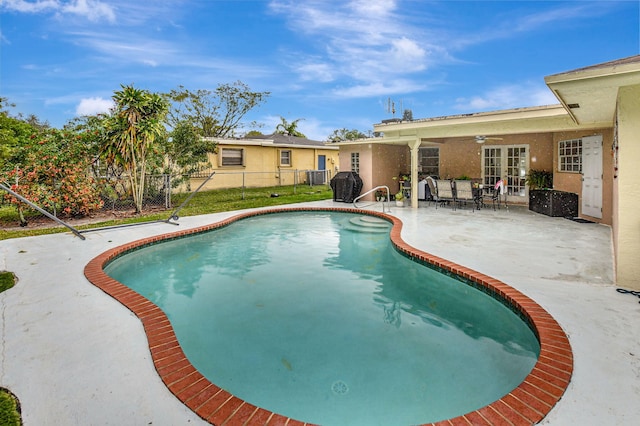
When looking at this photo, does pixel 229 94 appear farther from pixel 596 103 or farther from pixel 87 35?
pixel 596 103

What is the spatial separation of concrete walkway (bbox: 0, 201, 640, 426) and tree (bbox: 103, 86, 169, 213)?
4734 millimetres

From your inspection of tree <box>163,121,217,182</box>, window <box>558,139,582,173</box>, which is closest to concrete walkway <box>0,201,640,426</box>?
window <box>558,139,582,173</box>

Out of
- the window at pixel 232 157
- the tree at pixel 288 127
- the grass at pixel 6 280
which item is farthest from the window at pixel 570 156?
the tree at pixel 288 127

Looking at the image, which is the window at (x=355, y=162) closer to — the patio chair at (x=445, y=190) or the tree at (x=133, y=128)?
the patio chair at (x=445, y=190)

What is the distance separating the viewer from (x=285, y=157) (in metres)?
23.5

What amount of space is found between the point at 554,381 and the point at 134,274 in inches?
231

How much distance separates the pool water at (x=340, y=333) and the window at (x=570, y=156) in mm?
6951

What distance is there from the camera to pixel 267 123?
3531cm

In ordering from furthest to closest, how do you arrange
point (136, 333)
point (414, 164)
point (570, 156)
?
point (414, 164) → point (570, 156) → point (136, 333)

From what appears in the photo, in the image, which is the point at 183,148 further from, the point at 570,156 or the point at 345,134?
the point at 345,134

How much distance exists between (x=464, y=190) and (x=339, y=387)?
9642 millimetres

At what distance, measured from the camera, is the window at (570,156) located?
10.1 m

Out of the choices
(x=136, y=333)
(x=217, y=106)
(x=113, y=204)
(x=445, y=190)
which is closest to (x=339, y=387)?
(x=136, y=333)

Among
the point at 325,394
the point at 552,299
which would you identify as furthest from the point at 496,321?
the point at 325,394
